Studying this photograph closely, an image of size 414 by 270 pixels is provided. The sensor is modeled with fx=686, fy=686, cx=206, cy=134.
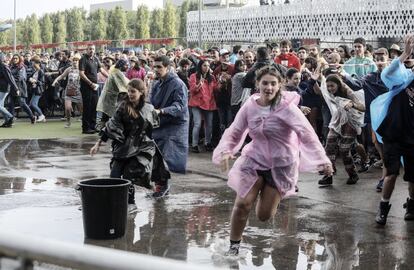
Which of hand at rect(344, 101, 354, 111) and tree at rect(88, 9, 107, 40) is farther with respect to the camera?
tree at rect(88, 9, 107, 40)

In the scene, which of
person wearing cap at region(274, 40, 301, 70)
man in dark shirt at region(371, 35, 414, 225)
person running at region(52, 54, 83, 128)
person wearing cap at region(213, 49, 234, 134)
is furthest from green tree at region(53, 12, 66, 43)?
man in dark shirt at region(371, 35, 414, 225)

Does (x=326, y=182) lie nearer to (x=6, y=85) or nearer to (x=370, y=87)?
(x=370, y=87)

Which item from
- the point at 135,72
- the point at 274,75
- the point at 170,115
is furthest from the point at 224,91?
the point at 274,75

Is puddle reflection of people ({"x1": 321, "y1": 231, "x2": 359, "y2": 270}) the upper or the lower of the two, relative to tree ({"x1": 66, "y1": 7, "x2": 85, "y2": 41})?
lower

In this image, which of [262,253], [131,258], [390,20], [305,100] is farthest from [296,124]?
[390,20]

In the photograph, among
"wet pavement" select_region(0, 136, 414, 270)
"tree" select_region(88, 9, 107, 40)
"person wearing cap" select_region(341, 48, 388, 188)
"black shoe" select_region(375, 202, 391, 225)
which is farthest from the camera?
"tree" select_region(88, 9, 107, 40)

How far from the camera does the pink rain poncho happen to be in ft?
18.4

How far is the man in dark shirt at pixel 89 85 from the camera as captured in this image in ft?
48.4

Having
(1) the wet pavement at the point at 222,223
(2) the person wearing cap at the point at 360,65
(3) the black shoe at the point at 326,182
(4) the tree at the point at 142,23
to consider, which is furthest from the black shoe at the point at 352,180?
(4) the tree at the point at 142,23

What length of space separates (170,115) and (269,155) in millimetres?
2833

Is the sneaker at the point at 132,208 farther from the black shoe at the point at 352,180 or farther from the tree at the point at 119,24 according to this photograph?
the tree at the point at 119,24

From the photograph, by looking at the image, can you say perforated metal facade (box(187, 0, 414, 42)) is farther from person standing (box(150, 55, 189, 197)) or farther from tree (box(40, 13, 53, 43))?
person standing (box(150, 55, 189, 197))

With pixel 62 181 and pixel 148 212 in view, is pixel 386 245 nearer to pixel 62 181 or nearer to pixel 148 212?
pixel 148 212

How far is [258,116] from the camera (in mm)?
5672
